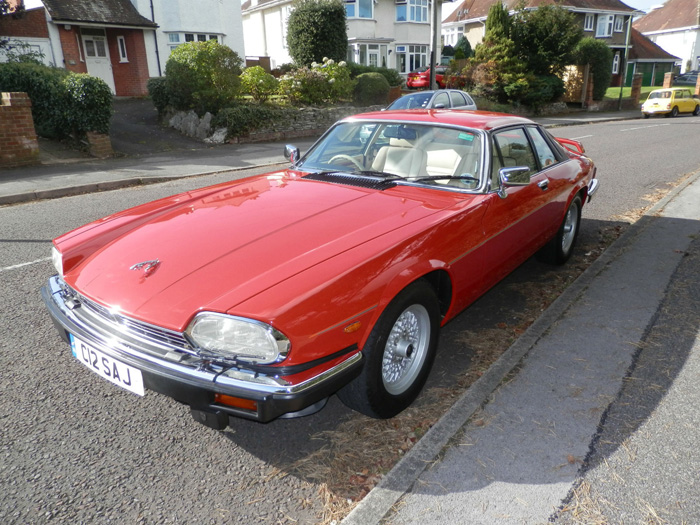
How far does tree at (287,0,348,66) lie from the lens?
24484 mm

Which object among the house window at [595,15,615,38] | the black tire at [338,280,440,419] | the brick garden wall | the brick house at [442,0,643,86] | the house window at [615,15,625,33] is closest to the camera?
the black tire at [338,280,440,419]

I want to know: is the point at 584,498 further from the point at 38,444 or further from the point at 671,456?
the point at 38,444

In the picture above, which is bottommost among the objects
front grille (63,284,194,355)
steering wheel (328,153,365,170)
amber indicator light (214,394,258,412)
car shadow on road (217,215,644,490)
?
car shadow on road (217,215,644,490)

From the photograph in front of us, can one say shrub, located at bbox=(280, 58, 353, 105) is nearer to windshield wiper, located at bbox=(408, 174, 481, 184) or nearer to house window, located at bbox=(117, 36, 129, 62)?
house window, located at bbox=(117, 36, 129, 62)

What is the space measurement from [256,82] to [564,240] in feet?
44.9

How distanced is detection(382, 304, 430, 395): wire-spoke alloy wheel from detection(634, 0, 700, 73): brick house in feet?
223

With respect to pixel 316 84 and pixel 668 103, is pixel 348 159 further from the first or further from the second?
pixel 668 103

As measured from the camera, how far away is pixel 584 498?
2.32m

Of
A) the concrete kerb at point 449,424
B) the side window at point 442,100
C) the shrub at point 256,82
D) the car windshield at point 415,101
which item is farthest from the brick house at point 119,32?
the concrete kerb at point 449,424

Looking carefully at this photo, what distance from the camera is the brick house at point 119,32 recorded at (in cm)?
2202

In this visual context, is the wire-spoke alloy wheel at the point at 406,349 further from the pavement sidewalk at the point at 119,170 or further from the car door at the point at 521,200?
the pavement sidewalk at the point at 119,170

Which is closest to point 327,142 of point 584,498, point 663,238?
point 584,498

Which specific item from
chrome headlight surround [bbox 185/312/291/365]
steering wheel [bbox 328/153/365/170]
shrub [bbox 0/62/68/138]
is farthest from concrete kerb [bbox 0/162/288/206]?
chrome headlight surround [bbox 185/312/291/365]

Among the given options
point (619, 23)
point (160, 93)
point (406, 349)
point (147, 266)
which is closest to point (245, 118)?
point (160, 93)
